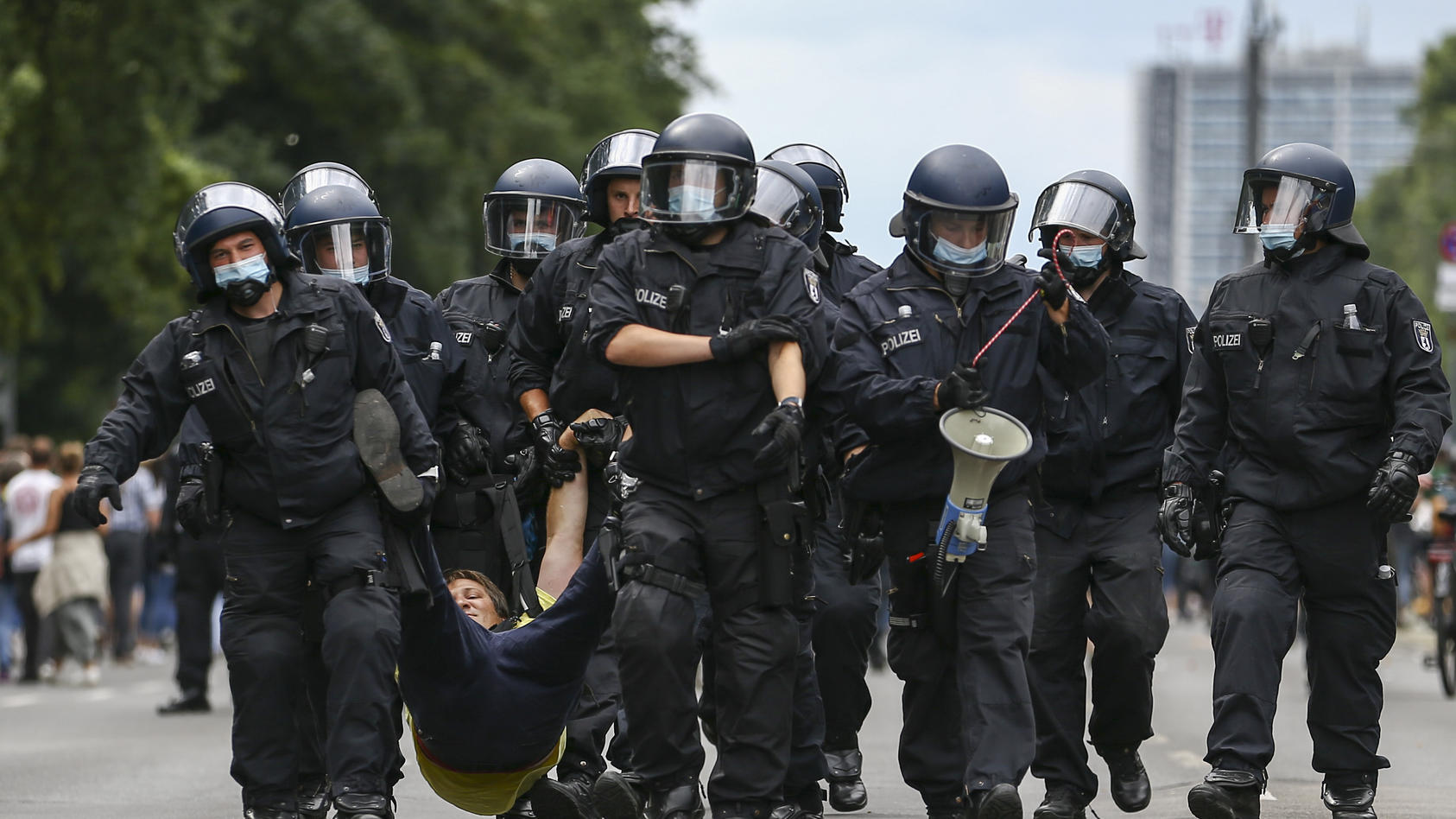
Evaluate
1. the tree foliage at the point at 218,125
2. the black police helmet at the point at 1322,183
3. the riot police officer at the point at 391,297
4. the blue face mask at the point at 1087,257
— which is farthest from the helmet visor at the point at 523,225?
the tree foliage at the point at 218,125

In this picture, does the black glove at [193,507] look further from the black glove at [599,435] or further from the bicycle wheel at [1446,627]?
the bicycle wheel at [1446,627]

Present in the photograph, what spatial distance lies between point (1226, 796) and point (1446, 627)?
9469 millimetres

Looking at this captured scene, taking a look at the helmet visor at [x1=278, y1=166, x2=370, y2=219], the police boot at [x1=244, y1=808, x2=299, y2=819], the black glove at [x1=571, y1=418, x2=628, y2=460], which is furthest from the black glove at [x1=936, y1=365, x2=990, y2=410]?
the helmet visor at [x1=278, y1=166, x2=370, y2=219]

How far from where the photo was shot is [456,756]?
8.33 metres

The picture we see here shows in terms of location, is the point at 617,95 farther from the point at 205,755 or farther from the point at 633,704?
the point at 633,704

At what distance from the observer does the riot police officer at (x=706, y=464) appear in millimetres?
7332

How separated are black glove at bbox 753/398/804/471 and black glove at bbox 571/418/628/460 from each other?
1702 mm

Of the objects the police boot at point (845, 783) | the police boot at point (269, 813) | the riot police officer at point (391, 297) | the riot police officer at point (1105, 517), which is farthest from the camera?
the police boot at point (845, 783)

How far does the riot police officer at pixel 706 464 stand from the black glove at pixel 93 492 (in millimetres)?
1537

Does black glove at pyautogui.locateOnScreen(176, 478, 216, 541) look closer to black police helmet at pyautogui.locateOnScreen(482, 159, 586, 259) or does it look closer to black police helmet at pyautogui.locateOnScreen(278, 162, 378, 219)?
black police helmet at pyautogui.locateOnScreen(278, 162, 378, 219)

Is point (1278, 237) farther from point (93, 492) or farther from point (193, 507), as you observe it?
point (93, 492)

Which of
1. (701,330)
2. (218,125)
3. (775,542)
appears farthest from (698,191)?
(218,125)

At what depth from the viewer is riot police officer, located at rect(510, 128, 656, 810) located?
8672mm

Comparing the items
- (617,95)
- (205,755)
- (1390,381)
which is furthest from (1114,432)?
(617,95)
